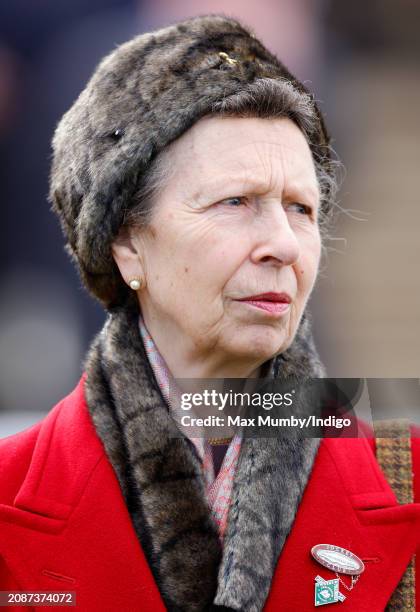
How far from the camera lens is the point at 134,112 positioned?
2.02m

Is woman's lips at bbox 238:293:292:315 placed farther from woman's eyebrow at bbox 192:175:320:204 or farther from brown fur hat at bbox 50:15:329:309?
brown fur hat at bbox 50:15:329:309

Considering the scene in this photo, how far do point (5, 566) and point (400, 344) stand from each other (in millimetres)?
3461

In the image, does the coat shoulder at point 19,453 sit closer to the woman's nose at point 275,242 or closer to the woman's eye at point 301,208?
the woman's nose at point 275,242

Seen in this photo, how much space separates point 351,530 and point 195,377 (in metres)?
0.54

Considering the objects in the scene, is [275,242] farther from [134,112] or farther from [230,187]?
[134,112]

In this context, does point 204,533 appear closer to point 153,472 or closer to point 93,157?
point 153,472

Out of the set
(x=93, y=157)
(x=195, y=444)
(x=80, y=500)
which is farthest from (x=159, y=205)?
(x=80, y=500)

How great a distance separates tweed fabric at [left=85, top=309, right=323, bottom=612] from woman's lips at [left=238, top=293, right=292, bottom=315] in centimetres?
24

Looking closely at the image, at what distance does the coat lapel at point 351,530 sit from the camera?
1.84 meters

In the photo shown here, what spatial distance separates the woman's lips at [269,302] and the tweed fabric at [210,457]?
33 centimetres

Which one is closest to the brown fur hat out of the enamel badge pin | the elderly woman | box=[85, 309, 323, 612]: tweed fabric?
the elderly woman

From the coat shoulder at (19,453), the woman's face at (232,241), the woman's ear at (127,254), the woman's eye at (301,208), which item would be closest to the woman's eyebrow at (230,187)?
the woman's face at (232,241)

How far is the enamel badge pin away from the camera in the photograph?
1.84 m

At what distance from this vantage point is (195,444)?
79.9 inches
